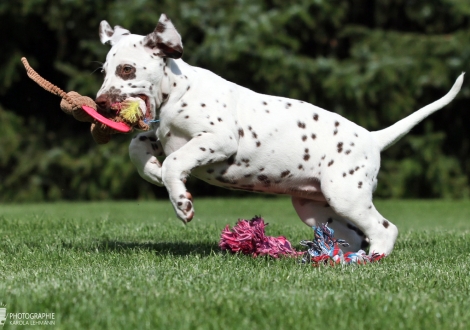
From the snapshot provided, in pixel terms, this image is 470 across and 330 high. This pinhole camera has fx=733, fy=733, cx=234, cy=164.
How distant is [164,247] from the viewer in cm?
580

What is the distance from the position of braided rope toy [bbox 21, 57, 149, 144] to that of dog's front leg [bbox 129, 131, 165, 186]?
0.23 metres

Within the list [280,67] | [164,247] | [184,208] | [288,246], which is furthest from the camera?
[280,67]

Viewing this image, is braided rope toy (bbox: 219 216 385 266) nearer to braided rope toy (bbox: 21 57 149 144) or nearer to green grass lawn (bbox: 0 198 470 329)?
green grass lawn (bbox: 0 198 470 329)

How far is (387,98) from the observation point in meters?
15.9

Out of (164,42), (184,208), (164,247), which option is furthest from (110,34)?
(164,247)

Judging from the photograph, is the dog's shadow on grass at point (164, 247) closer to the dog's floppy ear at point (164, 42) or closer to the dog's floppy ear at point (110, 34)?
the dog's floppy ear at point (164, 42)

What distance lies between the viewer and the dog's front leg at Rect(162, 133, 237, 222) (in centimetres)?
474

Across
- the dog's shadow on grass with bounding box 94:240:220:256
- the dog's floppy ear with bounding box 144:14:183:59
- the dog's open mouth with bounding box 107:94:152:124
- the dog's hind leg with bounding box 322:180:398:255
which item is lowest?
the dog's shadow on grass with bounding box 94:240:220:256

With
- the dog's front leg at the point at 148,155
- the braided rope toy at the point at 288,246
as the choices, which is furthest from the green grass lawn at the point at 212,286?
the dog's front leg at the point at 148,155

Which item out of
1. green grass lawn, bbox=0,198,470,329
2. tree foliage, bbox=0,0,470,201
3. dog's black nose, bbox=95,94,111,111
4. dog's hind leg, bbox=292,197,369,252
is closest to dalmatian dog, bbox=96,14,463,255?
dog's black nose, bbox=95,94,111,111

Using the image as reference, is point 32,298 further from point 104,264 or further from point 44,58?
point 44,58

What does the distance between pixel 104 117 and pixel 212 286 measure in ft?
5.10

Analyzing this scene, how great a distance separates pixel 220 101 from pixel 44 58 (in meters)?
15.0

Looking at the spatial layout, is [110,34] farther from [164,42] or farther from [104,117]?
[104,117]
